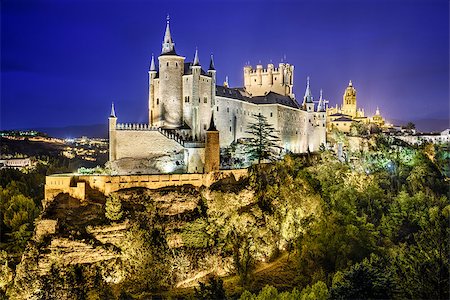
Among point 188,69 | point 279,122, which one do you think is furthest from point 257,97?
point 188,69

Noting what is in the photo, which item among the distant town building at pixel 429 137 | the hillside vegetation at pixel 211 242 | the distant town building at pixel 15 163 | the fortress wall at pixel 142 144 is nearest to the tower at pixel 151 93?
the fortress wall at pixel 142 144

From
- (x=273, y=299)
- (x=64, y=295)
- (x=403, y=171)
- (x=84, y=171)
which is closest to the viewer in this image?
(x=273, y=299)

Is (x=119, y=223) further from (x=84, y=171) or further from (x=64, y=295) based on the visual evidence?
(x=84, y=171)

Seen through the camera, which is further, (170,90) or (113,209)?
(170,90)

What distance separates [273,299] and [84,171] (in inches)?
981

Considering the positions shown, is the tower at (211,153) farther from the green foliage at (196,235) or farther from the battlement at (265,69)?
the battlement at (265,69)

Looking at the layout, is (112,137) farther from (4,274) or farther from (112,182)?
(4,274)

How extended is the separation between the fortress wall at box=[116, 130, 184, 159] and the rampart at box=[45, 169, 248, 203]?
5.25 metres

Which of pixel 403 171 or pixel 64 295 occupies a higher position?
pixel 403 171

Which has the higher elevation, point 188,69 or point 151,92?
point 188,69

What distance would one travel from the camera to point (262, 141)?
62.0 m

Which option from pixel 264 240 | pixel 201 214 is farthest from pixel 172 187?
pixel 264 240

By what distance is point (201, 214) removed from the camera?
44.1 metres

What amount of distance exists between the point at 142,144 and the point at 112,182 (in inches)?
299
